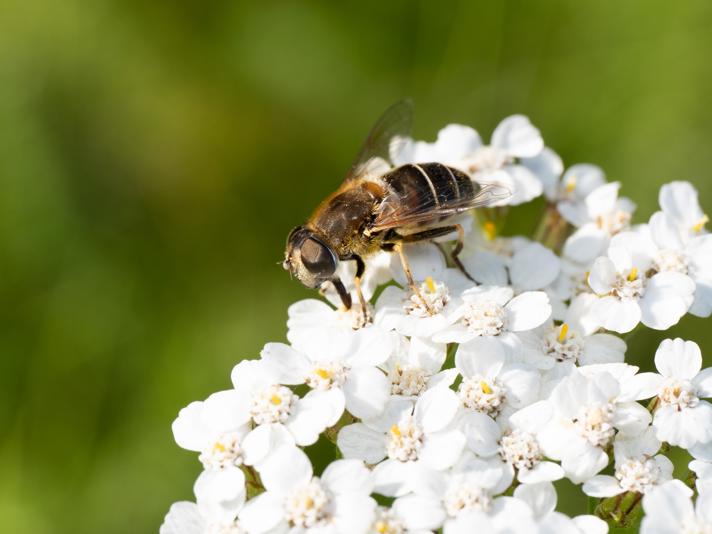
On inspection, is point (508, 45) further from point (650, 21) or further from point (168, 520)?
point (168, 520)

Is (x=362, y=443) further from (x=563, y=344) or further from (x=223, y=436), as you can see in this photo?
(x=563, y=344)

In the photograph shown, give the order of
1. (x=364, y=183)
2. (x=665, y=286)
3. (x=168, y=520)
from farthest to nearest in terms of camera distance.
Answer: (x=364, y=183), (x=665, y=286), (x=168, y=520)

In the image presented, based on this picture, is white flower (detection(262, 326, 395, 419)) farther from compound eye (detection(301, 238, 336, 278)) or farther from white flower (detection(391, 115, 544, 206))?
white flower (detection(391, 115, 544, 206))

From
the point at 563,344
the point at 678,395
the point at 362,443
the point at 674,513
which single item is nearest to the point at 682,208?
the point at 563,344

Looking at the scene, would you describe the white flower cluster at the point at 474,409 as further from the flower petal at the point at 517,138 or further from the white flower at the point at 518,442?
the flower petal at the point at 517,138

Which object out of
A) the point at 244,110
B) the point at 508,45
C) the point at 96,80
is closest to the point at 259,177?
the point at 244,110

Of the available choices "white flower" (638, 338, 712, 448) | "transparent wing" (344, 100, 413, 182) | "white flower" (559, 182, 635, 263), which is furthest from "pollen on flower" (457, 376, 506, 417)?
"transparent wing" (344, 100, 413, 182)
